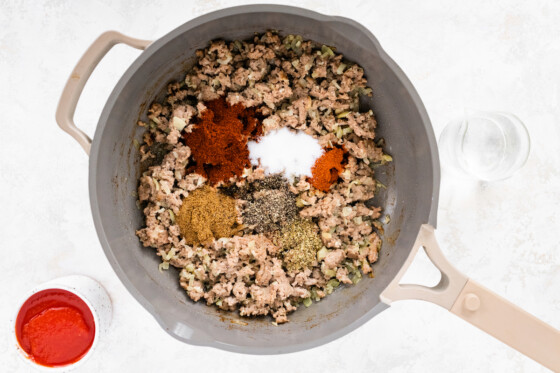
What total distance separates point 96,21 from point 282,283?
1.40 meters

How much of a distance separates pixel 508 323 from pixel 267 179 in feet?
3.44

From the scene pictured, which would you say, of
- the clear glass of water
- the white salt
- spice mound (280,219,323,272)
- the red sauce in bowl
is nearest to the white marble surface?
the clear glass of water

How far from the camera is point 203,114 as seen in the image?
1965mm

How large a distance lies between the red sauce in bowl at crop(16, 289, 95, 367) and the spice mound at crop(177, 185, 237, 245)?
0.50 m

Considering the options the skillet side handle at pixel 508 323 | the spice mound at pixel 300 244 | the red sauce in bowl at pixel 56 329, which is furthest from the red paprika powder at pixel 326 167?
the red sauce in bowl at pixel 56 329

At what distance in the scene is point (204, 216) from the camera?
6.42 feet

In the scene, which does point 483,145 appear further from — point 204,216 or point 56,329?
point 56,329

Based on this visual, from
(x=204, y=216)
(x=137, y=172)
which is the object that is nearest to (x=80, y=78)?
(x=137, y=172)

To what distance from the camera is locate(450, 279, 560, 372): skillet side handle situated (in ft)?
5.29

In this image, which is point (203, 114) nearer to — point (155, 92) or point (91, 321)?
point (155, 92)

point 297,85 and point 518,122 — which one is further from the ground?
point 518,122

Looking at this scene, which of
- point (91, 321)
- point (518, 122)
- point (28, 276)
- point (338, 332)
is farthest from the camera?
point (28, 276)

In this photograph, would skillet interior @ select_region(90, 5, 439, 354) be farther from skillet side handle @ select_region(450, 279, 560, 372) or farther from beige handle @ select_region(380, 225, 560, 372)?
skillet side handle @ select_region(450, 279, 560, 372)

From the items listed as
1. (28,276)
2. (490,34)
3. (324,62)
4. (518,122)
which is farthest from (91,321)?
(490,34)
